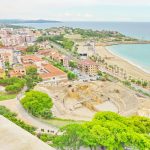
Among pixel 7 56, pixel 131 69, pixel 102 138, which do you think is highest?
pixel 102 138

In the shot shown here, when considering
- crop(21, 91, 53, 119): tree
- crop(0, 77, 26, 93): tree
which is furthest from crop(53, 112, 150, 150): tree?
crop(0, 77, 26, 93): tree

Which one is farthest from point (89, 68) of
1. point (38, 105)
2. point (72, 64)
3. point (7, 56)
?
point (38, 105)

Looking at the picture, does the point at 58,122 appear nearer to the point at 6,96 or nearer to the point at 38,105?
the point at 38,105

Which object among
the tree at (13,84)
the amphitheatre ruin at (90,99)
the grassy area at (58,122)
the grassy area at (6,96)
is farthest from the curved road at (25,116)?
the tree at (13,84)

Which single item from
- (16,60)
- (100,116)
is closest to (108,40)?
(16,60)

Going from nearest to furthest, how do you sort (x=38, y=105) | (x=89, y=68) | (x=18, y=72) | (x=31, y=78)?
(x=38, y=105) → (x=31, y=78) → (x=18, y=72) → (x=89, y=68)

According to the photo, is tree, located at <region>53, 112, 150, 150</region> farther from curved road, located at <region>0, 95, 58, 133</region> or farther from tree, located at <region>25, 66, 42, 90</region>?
tree, located at <region>25, 66, 42, 90</region>

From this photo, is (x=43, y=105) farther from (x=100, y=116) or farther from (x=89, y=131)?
(x=89, y=131)

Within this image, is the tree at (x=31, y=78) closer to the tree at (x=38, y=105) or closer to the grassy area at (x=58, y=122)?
the tree at (x=38, y=105)
